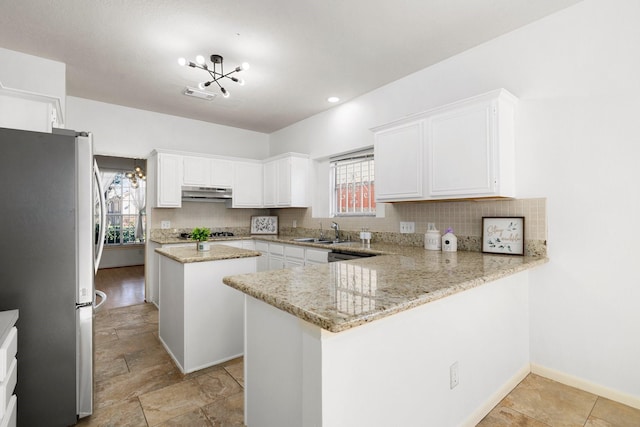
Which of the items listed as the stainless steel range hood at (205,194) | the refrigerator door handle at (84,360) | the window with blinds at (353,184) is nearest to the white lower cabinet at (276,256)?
the window with blinds at (353,184)

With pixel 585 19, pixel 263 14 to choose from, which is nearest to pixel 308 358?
pixel 263 14

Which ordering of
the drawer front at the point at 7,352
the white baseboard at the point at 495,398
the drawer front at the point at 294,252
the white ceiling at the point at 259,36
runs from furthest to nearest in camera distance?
the drawer front at the point at 294,252, the white ceiling at the point at 259,36, the white baseboard at the point at 495,398, the drawer front at the point at 7,352

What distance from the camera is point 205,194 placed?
15.1 ft

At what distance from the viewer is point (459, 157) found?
242cm

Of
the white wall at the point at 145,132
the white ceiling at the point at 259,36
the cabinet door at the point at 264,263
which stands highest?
the white ceiling at the point at 259,36

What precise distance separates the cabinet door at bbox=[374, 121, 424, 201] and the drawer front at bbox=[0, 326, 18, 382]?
106 inches

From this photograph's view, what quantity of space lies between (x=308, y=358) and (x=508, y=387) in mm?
1769

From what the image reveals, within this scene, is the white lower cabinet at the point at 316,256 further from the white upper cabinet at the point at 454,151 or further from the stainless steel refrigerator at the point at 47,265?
the stainless steel refrigerator at the point at 47,265

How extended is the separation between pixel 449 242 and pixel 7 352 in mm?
2811

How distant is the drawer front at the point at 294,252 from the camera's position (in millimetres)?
3779

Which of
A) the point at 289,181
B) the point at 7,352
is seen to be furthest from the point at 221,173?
the point at 7,352

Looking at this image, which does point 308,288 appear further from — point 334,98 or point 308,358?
point 334,98

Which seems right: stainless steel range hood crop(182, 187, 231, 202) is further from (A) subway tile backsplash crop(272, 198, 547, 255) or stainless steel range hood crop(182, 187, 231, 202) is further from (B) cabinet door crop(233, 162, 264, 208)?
(A) subway tile backsplash crop(272, 198, 547, 255)

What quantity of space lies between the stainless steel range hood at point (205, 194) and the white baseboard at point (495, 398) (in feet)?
13.4
